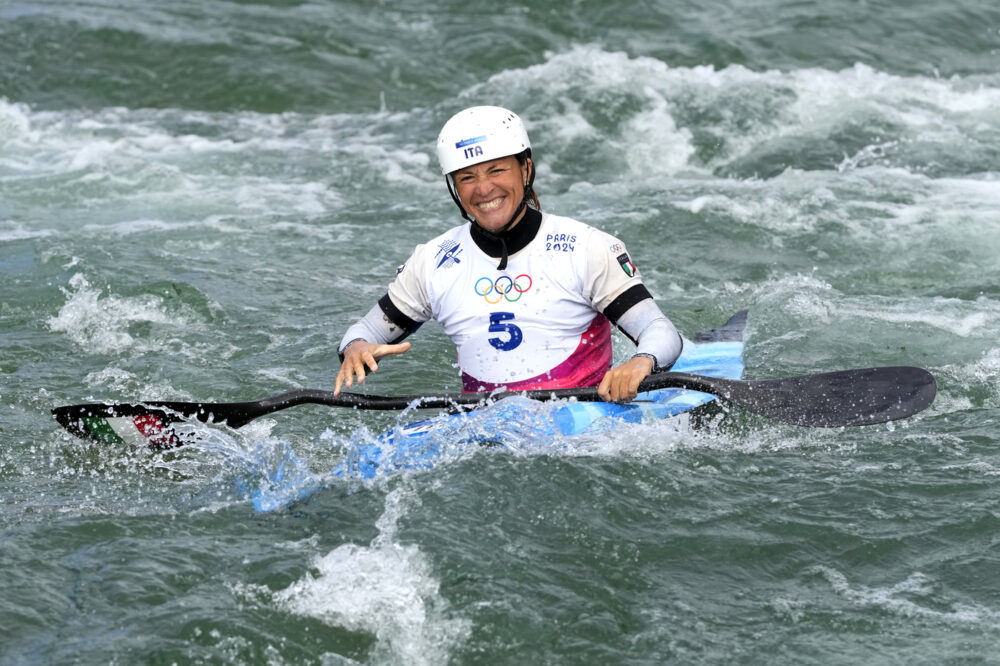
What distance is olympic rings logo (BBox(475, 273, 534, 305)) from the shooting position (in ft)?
18.0

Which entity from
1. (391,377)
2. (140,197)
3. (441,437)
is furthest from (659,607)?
(140,197)

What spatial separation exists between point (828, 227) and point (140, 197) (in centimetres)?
548

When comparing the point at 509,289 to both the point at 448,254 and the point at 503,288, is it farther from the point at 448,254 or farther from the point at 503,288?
the point at 448,254

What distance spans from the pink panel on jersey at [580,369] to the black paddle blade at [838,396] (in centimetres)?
52

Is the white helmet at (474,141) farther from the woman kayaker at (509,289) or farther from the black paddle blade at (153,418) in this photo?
the black paddle blade at (153,418)

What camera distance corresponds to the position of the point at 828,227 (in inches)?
380

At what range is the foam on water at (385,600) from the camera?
13.8 feet

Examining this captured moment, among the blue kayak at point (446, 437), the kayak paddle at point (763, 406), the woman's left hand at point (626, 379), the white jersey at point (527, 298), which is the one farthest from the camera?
the kayak paddle at point (763, 406)

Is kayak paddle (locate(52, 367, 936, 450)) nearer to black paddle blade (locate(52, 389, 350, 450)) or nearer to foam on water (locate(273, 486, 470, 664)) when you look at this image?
black paddle blade (locate(52, 389, 350, 450))

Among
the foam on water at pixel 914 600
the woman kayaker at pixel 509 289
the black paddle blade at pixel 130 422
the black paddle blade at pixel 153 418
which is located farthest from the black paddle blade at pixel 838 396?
the black paddle blade at pixel 130 422

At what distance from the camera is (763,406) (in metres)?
5.60

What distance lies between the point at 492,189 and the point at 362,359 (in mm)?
873

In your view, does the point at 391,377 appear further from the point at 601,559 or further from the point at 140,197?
the point at 140,197

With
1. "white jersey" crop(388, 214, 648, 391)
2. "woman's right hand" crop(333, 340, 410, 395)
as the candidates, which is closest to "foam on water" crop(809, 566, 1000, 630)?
"white jersey" crop(388, 214, 648, 391)
